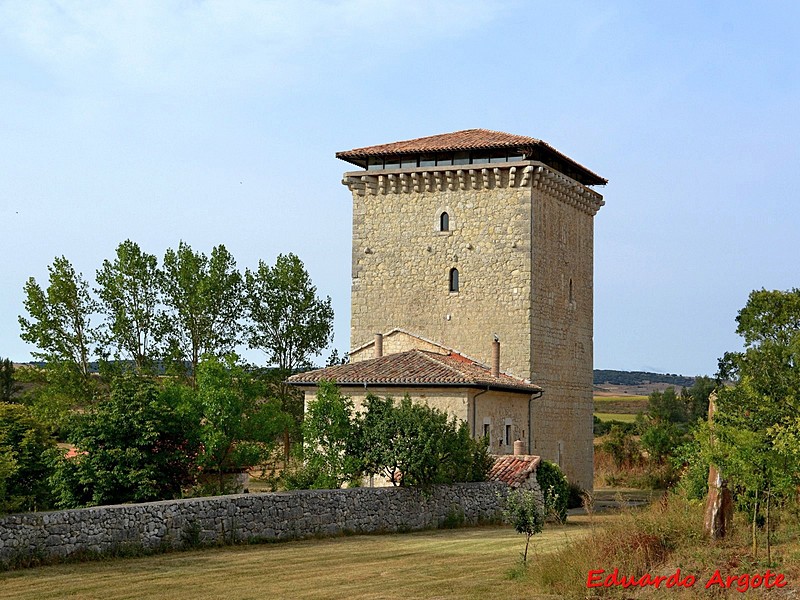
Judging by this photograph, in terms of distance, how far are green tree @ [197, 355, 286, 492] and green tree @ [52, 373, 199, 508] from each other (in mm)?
1092

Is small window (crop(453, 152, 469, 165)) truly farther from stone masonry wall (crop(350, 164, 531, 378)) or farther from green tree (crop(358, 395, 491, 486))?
green tree (crop(358, 395, 491, 486))

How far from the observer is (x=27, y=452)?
62.9 feet

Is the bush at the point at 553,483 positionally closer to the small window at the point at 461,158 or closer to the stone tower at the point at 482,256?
the stone tower at the point at 482,256

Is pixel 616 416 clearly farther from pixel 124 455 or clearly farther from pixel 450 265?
pixel 124 455

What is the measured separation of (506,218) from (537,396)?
555 cm

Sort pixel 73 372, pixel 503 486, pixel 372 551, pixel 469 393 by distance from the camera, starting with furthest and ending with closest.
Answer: pixel 73 372
pixel 469 393
pixel 503 486
pixel 372 551

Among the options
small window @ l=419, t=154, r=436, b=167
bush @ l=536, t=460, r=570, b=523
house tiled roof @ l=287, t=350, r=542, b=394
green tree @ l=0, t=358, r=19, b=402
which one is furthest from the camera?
green tree @ l=0, t=358, r=19, b=402

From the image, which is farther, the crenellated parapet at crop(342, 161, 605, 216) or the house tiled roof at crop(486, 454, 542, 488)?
the crenellated parapet at crop(342, 161, 605, 216)

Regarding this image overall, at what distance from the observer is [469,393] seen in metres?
28.5

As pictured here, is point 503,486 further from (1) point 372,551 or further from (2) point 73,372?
(2) point 73,372

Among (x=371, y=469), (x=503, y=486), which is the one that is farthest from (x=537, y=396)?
(x=371, y=469)

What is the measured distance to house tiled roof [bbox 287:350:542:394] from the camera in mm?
28625

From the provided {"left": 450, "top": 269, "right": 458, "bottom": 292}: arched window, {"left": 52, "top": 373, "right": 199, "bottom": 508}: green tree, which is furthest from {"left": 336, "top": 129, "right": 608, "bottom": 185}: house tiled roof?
{"left": 52, "top": 373, "right": 199, "bottom": 508}: green tree

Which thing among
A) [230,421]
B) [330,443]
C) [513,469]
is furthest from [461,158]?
[230,421]
